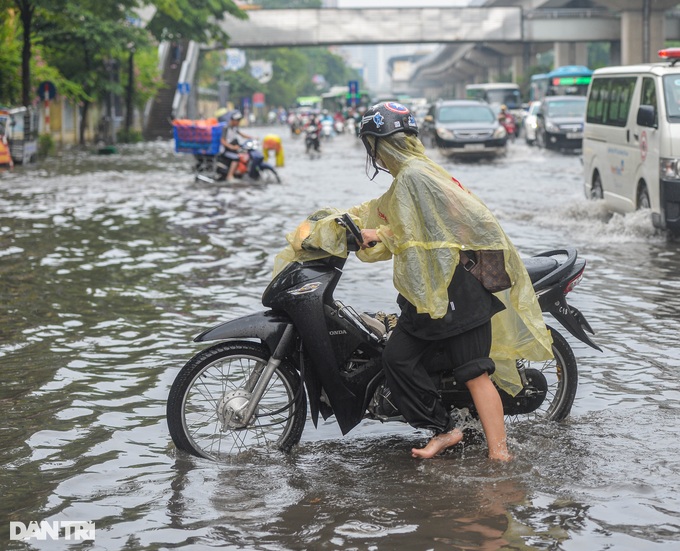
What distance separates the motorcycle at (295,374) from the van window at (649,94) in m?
7.79

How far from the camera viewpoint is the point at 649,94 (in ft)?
43.0

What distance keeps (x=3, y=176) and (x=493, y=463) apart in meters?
22.4

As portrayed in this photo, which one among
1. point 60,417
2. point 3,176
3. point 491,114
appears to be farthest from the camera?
point 491,114

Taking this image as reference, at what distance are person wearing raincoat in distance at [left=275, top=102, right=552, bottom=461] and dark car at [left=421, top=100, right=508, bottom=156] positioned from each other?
82.8 ft

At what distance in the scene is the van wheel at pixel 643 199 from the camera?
13.2 meters

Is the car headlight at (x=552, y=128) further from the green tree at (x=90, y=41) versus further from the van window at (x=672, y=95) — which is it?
the van window at (x=672, y=95)

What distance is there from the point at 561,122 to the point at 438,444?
94.8ft

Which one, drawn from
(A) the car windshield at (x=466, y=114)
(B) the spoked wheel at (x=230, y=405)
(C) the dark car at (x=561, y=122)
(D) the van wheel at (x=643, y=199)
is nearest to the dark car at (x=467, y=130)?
(A) the car windshield at (x=466, y=114)

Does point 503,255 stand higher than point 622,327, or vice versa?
point 503,255

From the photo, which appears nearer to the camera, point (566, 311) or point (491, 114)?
point (566, 311)

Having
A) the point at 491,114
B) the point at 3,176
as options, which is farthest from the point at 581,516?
the point at 491,114

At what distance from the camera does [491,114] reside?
105ft

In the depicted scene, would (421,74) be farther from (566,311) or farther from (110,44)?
(566,311)

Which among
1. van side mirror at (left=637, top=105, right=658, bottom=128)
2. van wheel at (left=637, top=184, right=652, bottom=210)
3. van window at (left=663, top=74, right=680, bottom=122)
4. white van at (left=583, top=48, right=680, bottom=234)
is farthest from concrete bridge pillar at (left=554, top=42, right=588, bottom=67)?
van side mirror at (left=637, top=105, right=658, bottom=128)
